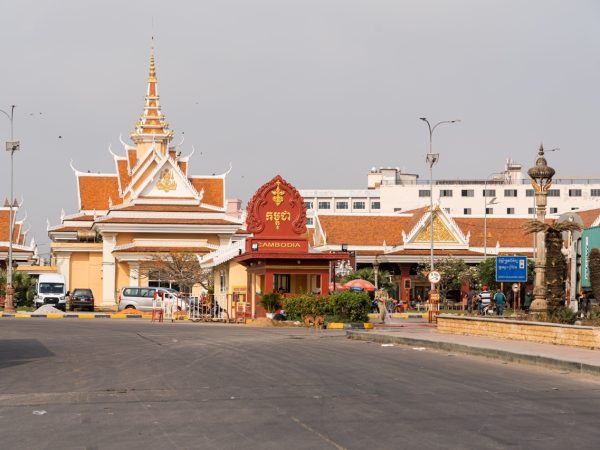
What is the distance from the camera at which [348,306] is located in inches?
1646

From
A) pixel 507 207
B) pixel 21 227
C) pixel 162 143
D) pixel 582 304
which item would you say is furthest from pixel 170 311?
pixel 507 207

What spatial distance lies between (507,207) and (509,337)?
10651 centimetres

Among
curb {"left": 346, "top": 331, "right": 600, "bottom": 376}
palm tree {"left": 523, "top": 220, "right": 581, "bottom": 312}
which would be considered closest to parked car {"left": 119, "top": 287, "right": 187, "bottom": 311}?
curb {"left": 346, "top": 331, "right": 600, "bottom": 376}

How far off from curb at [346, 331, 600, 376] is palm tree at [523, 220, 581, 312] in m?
4.33

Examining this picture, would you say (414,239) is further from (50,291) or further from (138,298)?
(50,291)

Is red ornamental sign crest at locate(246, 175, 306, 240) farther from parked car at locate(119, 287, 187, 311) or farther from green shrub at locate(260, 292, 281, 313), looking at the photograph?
parked car at locate(119, 287, 187, 311)

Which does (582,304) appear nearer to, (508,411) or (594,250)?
(594,250)

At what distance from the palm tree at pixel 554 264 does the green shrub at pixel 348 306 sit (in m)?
13.3

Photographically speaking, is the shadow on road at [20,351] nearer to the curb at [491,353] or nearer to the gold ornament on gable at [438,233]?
the curb at [491,353]

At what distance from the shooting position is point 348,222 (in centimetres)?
8569

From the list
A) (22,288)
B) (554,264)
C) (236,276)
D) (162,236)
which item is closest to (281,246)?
(236,276)

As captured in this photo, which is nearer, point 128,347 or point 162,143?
point 128,347

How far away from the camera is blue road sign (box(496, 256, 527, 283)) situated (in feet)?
130

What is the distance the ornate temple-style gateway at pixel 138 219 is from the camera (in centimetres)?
Answer: 8281
